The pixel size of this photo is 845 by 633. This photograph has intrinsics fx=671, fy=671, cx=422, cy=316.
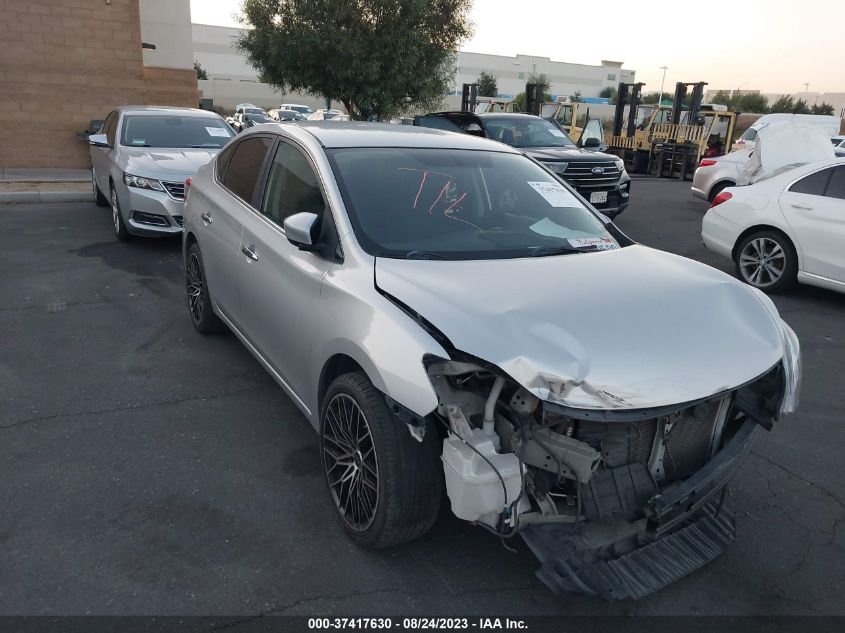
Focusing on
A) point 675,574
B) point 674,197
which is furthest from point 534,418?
point 674,197

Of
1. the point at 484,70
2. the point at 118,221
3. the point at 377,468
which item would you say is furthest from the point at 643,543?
the point at 484,70

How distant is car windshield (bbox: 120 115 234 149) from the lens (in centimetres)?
901

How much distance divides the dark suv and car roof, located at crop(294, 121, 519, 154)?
5558 mm

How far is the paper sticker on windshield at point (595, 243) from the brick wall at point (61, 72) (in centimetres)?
1450

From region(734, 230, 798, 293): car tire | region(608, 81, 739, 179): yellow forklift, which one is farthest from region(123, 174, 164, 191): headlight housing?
region(608, 81, 739, 179): yellow forklift

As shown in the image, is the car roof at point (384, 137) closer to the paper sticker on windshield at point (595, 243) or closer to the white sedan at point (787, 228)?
the paper sticker on windshield at point (595, 243)

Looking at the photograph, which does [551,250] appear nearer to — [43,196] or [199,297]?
[199,297]

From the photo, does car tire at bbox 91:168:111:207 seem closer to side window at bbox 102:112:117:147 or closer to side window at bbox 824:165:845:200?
side window at bbox 102:112:117:147

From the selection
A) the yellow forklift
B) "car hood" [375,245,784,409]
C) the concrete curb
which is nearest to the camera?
"car hood" [375,245,784,409]

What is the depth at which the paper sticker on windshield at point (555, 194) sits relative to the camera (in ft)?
13.1

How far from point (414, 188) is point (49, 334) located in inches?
142

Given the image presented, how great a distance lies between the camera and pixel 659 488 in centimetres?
272

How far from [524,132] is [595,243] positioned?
8.79 meters

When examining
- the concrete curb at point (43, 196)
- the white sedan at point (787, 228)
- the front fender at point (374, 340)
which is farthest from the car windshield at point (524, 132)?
the front fender at point (374, 340)
